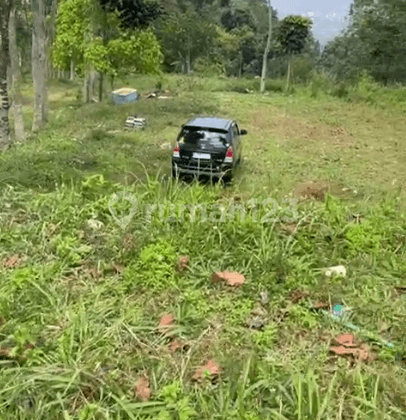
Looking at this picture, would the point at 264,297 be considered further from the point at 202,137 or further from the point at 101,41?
the point at 101,41

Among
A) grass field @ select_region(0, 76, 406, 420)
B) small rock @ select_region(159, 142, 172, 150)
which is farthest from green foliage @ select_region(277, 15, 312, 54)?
grass field @ select_region(0, 76, 406, 420)

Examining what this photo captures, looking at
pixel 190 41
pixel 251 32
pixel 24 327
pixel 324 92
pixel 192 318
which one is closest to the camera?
pixel 24 327

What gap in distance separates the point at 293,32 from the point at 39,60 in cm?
1866

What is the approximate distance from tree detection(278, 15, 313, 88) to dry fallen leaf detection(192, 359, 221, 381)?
31340 millimetres

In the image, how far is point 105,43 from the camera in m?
22.8

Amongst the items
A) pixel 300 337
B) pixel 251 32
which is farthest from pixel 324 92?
pixel 251 32

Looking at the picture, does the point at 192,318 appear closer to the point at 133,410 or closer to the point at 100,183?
the point at 133,410

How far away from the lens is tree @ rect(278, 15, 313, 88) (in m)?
31.9

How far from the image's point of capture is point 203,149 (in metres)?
11.5

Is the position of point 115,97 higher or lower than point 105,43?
lower

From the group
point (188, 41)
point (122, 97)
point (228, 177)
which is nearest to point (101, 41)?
point (122, 97)

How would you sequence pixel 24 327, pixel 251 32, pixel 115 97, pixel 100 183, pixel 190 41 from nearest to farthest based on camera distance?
1. pixel 24 327
2. pixel 100 183
3. pixel 115 97
4. pixel 190 41
5. pixel 251 32

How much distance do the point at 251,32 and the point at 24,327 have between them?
57535mm

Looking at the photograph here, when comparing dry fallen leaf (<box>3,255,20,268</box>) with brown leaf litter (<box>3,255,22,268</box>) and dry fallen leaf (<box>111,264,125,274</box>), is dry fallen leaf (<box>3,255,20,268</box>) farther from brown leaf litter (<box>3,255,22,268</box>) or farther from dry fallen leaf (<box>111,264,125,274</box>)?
dry fallen leaf (<box>111,264,125,274</box>)
